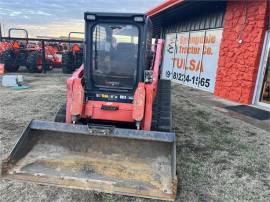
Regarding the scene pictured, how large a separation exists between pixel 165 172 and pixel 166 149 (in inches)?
14.8

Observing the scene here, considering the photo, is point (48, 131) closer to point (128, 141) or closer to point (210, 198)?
point (128, 141)

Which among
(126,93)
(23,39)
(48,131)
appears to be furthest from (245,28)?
(23,39)

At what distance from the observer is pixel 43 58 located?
1548 cm

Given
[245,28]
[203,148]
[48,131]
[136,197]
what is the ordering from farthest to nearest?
[245,28] < [203,148] < [48,131] < [136,197]

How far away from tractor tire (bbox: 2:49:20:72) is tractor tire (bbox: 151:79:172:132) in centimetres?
1190

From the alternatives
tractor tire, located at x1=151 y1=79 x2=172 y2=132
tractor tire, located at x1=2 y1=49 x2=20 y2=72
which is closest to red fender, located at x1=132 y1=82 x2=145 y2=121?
tractor tire, located at x1=151 y1=79 x2=172 y2=132

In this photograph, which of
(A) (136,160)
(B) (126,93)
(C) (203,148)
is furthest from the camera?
(C) (203,148)

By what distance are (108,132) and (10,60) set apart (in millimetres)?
13358

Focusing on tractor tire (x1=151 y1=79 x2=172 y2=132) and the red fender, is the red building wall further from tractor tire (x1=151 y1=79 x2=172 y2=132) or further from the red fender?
the red fender

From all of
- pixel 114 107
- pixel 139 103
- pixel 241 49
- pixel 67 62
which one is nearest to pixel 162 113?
pixel 139 103

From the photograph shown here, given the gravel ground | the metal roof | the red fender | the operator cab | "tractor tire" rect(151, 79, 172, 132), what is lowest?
the gravel ground

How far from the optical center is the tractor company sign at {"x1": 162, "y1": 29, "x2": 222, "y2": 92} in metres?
11.0

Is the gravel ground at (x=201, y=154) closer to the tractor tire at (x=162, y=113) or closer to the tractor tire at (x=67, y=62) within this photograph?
the tractor tire at (x=162, y=113)

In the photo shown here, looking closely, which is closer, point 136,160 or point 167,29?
point 136,160
